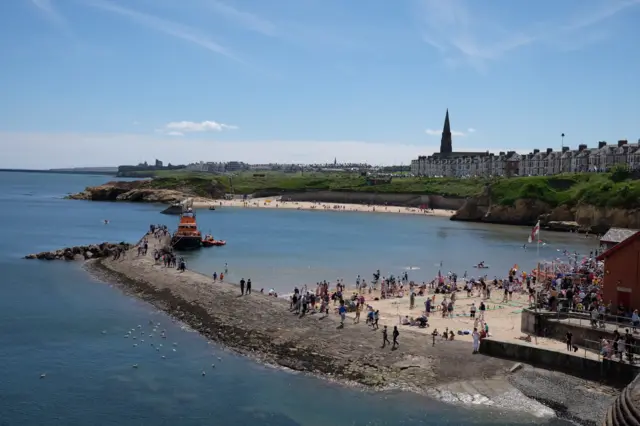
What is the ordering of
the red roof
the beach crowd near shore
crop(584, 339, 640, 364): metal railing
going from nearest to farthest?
crop(584, 339, 640, 364): metal railing
the red roof
the beach crowd near shore

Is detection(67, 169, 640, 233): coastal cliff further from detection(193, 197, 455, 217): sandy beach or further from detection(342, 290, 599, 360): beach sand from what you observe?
detection(342, 290, 599, 360): beach sand

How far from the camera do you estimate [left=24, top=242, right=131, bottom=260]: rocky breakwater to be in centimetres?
5200

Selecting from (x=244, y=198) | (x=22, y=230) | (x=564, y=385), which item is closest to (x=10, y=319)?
(x=564, y=385)

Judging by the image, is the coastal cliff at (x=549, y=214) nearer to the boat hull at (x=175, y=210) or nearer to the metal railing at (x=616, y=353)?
the boat hull at (x=175, y=210)

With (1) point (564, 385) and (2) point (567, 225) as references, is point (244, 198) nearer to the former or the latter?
(2) point (567, 225)

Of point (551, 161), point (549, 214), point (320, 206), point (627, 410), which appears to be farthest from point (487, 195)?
point (627, 410)

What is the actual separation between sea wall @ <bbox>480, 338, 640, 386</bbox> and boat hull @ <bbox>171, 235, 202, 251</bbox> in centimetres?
4301

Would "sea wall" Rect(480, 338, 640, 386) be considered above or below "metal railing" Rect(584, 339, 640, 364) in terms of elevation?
below

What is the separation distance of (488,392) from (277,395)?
698 centimetres

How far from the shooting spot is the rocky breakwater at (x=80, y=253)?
52000 millimetres

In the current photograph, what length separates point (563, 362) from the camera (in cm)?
2133

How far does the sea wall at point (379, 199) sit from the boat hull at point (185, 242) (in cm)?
7453

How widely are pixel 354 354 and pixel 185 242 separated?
40.8 metres

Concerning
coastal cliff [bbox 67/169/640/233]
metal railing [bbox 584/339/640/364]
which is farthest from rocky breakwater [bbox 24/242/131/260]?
coastal cliff [bbox 67/169/640/233]
